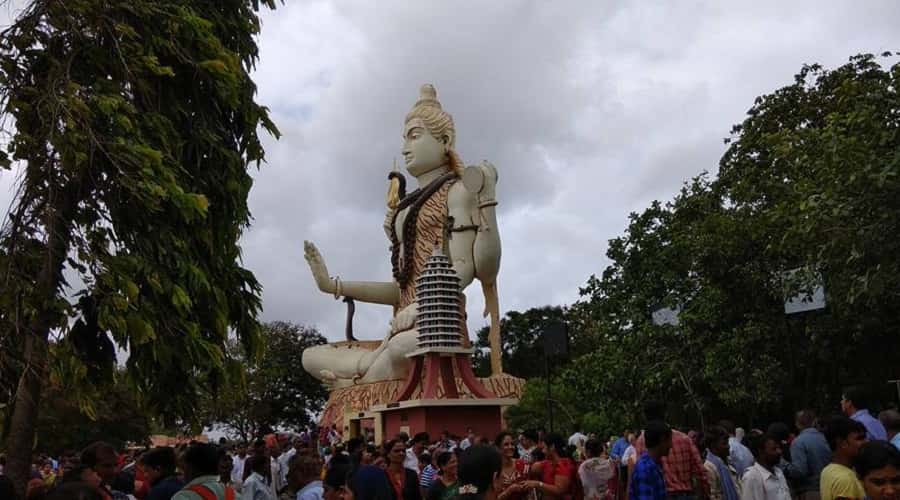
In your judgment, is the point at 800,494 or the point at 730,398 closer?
the point at 800,494

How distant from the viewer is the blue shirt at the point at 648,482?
5473 mm

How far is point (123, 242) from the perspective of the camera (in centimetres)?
706

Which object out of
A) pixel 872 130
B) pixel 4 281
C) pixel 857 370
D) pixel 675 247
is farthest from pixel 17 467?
pixel 857 370

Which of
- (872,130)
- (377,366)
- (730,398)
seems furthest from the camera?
(377,366)

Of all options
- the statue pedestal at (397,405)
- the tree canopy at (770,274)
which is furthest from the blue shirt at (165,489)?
the statue pedestal at (397,405)

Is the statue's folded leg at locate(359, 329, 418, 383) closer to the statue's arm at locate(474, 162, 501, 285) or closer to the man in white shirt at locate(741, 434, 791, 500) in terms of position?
the statue's arm at locate(474, 162, 501, 285)

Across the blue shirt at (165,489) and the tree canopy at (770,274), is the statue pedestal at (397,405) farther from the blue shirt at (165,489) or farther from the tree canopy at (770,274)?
the blue shirt at (165,489)

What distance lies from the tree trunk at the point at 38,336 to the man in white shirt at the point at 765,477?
5.02 metres

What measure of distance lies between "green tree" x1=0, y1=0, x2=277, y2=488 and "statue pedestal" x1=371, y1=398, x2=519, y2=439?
14.5m

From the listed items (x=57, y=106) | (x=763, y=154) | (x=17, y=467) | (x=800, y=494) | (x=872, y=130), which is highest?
(x=763, y=154)

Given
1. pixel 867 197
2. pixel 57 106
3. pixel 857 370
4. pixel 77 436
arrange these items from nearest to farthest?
pixel 57 106
pixel 867 197
pixel 857 370
pixel 77 436

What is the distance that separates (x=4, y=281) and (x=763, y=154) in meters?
16.8

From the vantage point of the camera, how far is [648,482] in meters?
5.48

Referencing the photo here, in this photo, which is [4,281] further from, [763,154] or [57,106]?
[763,154]
